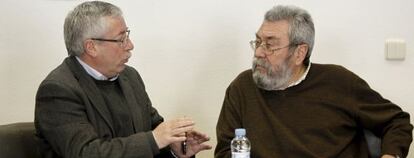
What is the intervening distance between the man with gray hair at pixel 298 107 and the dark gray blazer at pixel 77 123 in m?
0.48

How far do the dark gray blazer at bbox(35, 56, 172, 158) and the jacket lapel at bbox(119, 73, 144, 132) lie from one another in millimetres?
143

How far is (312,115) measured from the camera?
2.21 meters

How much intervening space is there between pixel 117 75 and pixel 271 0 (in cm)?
93

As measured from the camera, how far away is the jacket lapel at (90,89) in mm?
1969

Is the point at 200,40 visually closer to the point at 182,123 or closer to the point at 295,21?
the point at 295,21

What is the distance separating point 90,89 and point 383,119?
3.82ft

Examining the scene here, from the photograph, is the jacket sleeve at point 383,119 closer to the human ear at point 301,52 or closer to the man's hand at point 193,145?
the human ear at point 301,52

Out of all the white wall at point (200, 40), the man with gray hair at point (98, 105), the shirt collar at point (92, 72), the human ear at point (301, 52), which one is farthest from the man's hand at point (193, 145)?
the white wall at point (200, 40)

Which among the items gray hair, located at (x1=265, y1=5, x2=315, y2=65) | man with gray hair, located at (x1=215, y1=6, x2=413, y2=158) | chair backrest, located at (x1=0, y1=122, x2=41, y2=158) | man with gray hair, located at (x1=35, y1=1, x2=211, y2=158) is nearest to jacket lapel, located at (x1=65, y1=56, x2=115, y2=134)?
man with gray hair, located at (x1=35, y1=1, x2=211, y2=158)

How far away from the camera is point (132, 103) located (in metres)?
2.16

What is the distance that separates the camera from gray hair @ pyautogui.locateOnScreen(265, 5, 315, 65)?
7.30 feet

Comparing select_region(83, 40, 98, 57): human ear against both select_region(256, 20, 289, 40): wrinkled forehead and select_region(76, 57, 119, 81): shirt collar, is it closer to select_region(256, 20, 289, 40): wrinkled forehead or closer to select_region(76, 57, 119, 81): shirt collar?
select_region(76, 57, 119, 81): shirt collar

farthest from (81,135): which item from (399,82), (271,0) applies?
(399,82)

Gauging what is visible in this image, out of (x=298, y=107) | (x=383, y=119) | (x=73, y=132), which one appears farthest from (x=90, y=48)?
(x=383, y=119)
